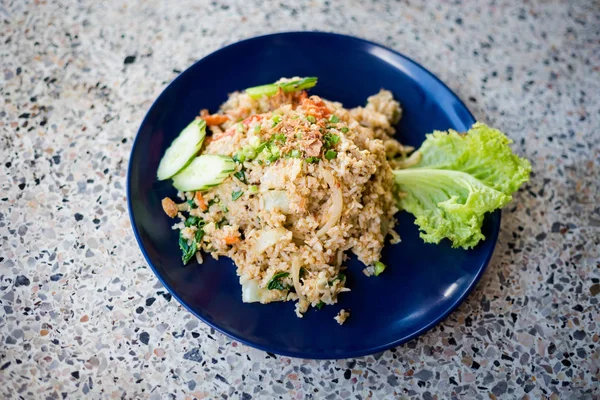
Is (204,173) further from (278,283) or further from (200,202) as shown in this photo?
(278,283)

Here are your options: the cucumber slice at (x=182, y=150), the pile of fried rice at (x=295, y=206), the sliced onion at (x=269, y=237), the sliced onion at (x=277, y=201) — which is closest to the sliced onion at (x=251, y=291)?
the pile of fried rice at (x=295, y=206)

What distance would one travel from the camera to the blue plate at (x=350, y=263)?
2979mm

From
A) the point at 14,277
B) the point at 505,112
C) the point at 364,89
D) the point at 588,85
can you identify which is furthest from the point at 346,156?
the point at 588,85

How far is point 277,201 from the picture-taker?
3.09m

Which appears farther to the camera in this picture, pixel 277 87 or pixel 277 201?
pixel 277 87

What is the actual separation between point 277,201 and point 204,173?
0.51 metres

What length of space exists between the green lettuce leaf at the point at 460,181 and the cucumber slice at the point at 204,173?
3.71 ft

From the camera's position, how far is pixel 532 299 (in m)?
3.47

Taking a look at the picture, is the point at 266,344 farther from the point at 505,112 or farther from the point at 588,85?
the point at 588,85

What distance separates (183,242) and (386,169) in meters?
1.35

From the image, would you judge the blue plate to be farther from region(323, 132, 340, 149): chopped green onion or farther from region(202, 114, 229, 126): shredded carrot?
region(323, 132, 340, 149): chopped green onion

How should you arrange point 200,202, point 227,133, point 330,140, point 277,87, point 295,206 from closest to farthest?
1. point 295,206
2. point 330,140
3. point 200,202
4. point 227,133
5. point 277,87

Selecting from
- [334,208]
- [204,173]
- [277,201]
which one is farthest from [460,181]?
[204,173]

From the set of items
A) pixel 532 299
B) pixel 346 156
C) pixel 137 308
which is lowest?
pixel 532 299
